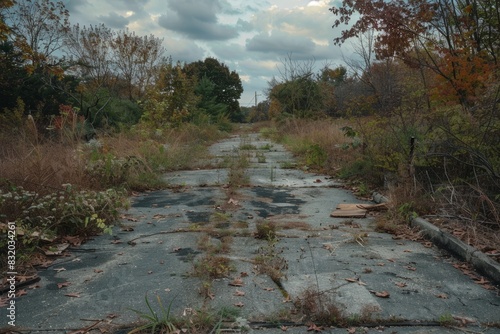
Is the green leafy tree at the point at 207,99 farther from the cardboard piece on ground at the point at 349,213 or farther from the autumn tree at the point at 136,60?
the cardboard piece on ground at the point at 349,213

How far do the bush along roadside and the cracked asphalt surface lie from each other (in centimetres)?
28

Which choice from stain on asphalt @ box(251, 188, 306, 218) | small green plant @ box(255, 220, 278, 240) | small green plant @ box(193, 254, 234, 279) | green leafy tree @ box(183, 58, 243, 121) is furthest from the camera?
green leafy tree @ box(183, 58, 243, 121)

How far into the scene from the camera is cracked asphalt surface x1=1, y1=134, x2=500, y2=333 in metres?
3.16

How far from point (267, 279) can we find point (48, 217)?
8.48 ft

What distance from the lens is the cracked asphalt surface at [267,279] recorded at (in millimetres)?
3160

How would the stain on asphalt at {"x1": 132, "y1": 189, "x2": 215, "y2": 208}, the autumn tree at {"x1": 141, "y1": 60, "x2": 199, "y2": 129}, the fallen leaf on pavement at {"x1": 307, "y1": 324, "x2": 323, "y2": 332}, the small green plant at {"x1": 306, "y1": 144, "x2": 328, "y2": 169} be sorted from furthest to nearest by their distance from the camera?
the autumn tree at {"x1": 141, "y1": 60, "x2": 199, "y2": 129}
the small green plant at {"x1": 306, "y1": 144, "x2": 328, "y2": 169}
the stain on asphalt at {"x1": 132, "y1": 189, "x2": 215, "y2": 208}
the fallen leaf on pavement at {"x1": 307, "y1": 324, "x2": 323, "y2": 332}

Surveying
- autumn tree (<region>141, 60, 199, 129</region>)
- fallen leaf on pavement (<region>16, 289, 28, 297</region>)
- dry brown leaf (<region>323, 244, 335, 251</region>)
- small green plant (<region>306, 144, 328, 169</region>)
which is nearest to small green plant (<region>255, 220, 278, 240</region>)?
dry brown leaf (<region>323, 244, 335, 251</region>)

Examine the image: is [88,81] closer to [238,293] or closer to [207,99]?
[207,99]

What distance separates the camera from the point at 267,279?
12.8 ft

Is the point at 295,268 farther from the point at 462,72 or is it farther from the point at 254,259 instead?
the point at 462,72

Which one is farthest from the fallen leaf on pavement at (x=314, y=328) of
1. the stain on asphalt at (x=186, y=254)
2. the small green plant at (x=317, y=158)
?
the small green plant at (x=317, y=158)

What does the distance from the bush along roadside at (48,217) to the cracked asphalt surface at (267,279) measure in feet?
0.91

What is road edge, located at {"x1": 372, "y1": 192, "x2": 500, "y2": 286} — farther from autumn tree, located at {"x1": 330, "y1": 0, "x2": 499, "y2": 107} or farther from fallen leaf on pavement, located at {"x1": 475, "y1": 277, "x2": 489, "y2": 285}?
autumn tree, located at {"x1": 330, "y1": 0, "x2": 499, "y2": 107}

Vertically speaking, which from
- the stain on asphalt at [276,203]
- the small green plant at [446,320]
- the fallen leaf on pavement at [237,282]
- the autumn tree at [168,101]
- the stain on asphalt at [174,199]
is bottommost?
the small green plant at [446,320]
